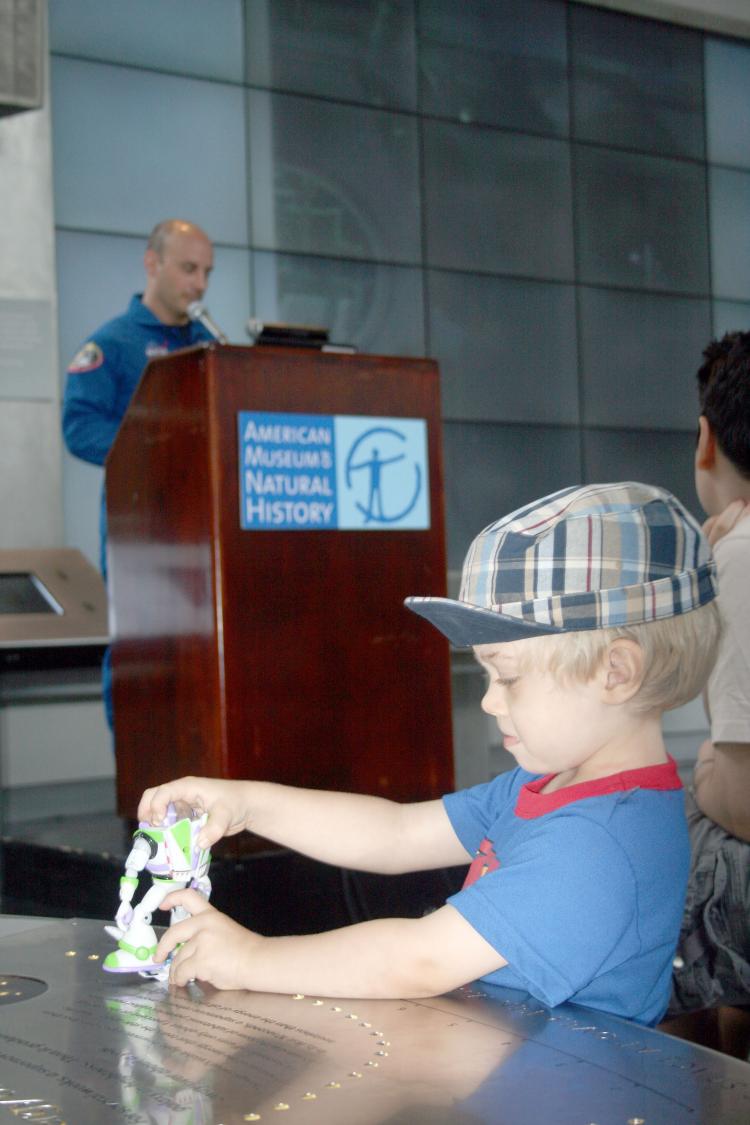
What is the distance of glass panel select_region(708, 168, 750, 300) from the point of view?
815cm

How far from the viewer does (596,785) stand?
101 cm

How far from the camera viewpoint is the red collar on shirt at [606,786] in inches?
39.4

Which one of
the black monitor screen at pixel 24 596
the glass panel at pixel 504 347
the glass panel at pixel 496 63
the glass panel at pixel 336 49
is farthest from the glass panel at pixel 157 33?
the black monitor screen at pixel 24 596

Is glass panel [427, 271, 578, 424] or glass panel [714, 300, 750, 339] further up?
glass panel [714, 300, 750, 339]

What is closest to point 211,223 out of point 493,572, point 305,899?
point 305,899

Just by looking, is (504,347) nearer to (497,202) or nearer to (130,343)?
(497,202)

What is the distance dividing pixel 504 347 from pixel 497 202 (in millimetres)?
815

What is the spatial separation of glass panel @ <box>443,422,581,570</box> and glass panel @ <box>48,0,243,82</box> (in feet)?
7.33

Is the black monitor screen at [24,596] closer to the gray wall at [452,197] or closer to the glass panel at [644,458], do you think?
the gray wall at [452,197]

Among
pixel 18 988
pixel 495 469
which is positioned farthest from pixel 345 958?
pixel 495 469

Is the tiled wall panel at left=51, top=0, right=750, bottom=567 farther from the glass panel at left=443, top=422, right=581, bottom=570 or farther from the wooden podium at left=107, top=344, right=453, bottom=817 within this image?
the wooden podium at left=107, top=344, right=453, bottom=817

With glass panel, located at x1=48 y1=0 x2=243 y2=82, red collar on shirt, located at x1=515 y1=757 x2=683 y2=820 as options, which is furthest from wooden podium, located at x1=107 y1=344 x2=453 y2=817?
glass panel, located at x1=48 y1=0 x2=243 y2=82

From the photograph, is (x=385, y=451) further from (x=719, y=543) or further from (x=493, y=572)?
(x=493, y=572)

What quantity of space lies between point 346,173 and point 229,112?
2.36 ft
